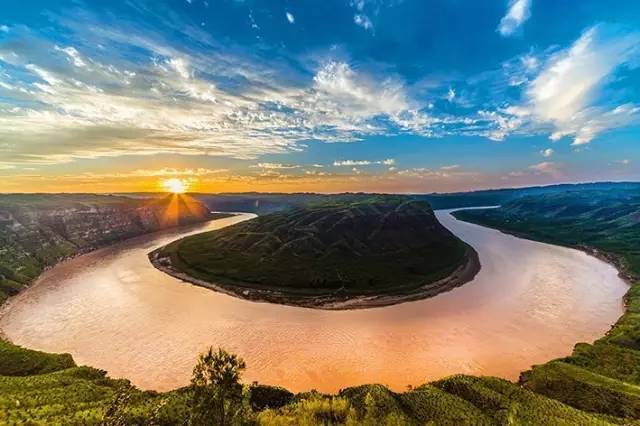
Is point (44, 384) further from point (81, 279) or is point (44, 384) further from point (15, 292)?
point (81, 279)

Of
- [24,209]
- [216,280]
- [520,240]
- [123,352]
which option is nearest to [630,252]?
[520,240]

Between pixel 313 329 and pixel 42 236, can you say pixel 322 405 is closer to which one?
pixel 313 329

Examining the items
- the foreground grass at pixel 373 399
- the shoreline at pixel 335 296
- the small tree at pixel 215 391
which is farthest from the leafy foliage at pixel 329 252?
the small tree at pixel 215 391

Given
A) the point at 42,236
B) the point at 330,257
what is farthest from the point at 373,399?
the point at 42,236

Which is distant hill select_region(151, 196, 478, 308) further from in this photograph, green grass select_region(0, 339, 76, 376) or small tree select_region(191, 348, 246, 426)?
small tree select_region(191, 348, 246, 426)

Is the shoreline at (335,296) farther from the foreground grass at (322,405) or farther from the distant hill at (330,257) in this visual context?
the foreground grass at (322,405)
